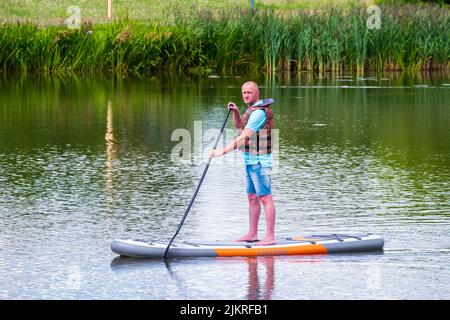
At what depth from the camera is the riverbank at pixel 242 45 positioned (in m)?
29.0

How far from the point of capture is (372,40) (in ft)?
96.5

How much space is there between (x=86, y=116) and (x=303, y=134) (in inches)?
163

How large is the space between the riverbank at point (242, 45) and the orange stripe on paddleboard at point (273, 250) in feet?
63.5

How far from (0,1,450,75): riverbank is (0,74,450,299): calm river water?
4998mm

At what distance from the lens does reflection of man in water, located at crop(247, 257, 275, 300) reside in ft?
28.0

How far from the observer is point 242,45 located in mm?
30016

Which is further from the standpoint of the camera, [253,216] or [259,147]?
[253,216]

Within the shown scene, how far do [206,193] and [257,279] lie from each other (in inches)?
153

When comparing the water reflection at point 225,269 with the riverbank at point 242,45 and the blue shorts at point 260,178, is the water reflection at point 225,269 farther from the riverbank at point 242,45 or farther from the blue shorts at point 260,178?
the riverbank at point 242,45

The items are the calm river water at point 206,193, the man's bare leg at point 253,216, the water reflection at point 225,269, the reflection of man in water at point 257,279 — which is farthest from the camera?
the man's bare leg at point 253,216
